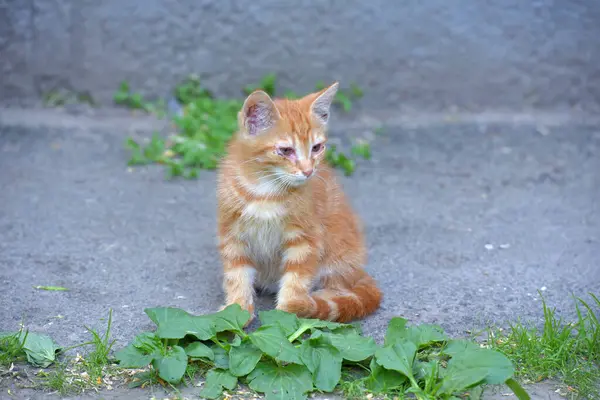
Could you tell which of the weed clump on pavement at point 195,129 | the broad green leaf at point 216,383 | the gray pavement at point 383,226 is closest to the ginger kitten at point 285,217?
the gray pavement at point 383,226

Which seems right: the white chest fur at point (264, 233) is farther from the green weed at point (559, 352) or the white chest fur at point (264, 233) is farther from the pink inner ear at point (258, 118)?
the green weed at point (559, 352)

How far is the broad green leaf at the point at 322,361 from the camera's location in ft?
11.6

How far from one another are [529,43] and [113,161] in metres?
4.00

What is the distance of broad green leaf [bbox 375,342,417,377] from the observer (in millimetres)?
3531

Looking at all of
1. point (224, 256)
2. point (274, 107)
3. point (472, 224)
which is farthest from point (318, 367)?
point (472, 224)

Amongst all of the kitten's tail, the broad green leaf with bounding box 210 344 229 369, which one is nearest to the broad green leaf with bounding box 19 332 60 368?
the broad green leaf with bounding box 210 344 229 369

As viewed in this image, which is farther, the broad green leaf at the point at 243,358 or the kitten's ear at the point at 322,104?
the kitten's ear at the point at 322,104

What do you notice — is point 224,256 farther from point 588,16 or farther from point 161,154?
point 588,16

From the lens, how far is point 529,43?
25.1ft

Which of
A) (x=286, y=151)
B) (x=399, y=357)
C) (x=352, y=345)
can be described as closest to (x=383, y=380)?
(x=399, y=357)

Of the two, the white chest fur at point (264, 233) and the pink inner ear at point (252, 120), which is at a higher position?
the pink inner ear at point (252, 120)

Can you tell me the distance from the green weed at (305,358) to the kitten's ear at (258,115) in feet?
3.03

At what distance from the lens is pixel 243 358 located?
11.8 feet

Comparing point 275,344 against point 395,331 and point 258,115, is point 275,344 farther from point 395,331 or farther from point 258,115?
point 258,115
